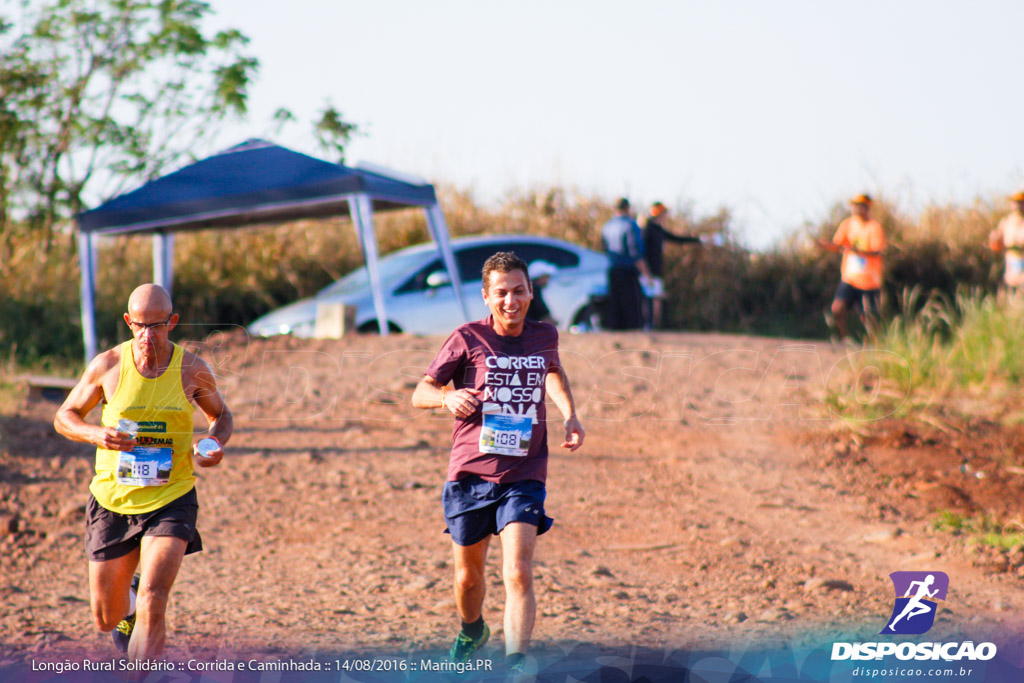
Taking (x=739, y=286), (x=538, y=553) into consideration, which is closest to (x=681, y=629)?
(x=538, y=553)

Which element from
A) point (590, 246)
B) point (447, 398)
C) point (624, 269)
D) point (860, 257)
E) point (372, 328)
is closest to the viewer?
point (447, 398)

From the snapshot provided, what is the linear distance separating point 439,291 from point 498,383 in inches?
365

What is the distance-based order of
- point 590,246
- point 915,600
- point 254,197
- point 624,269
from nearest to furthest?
1. point 915,600
2. point 254,197
3. point 624,269
4. point 590,246

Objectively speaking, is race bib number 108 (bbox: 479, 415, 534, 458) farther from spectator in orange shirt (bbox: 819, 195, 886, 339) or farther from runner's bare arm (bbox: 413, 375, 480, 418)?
spectator in orange shirt (bbox: 819, 195, 886, 339)

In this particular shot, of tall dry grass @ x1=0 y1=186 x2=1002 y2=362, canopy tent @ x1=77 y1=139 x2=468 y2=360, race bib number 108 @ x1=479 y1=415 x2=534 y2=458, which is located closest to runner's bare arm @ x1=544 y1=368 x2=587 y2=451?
race bib number 108 @ x1=479 y1=415 x2=534 y2=458

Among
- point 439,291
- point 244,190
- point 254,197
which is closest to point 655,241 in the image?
point 439,291

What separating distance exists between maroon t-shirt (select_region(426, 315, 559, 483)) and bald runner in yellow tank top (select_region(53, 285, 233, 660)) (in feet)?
2.92

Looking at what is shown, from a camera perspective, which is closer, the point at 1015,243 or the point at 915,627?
the point at 915,627

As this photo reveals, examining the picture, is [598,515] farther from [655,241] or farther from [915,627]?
[655,241]

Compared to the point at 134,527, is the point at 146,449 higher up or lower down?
higher up

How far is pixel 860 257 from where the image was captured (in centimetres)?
1202

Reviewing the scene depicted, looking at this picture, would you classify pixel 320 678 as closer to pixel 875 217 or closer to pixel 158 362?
pixel 158 362

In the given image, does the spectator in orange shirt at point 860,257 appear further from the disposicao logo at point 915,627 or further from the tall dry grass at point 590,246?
the disposicao logo at point 915,627

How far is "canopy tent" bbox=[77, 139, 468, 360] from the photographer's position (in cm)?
1219
